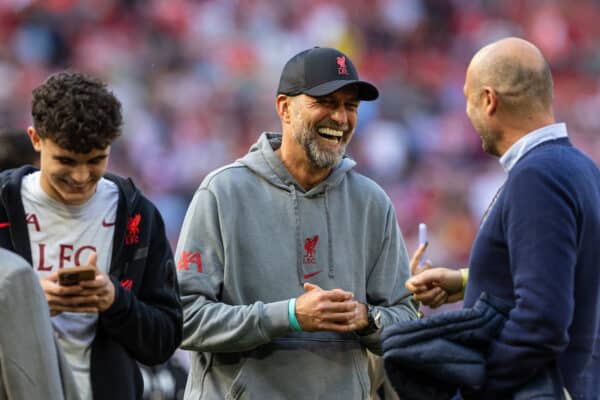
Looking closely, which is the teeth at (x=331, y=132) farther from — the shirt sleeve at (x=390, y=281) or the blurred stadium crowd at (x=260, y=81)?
the blurred stadium crowd at (x=260, y=81)

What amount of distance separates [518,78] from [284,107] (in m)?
1.15

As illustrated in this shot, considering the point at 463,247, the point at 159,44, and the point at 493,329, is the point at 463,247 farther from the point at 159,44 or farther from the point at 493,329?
the point at 493,329

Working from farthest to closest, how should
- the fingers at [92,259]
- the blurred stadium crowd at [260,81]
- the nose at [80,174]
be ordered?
the blurred stadium crowd at [260,81] → the nose at [80,174] → the fingers at [92,259]

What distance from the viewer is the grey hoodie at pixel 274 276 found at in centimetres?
394

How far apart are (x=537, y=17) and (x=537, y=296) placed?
1170cm

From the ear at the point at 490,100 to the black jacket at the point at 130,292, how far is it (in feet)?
3.48

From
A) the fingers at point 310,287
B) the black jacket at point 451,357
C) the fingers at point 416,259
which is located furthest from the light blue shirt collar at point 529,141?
the fingers at point 416,259

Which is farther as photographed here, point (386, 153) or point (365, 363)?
point (386, 153)

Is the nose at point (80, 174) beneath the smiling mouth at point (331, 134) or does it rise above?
above

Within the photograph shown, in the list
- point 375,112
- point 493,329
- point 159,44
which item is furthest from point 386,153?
point 493,329

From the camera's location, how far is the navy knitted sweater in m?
3.12

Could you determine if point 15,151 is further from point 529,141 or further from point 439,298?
point 529,141

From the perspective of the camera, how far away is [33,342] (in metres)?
2.42

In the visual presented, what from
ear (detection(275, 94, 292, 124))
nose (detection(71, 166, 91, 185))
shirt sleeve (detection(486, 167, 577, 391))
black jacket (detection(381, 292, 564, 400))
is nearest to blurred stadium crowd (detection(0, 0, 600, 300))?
ear (detection(275, 94, 292, 124))
